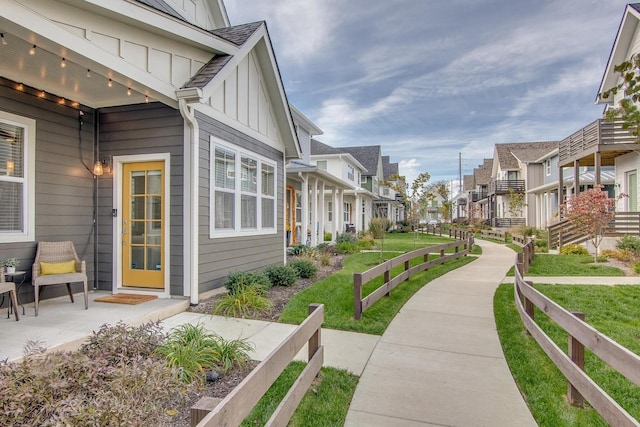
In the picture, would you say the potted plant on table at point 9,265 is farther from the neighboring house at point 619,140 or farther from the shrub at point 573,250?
the neighboring house at point 619,140

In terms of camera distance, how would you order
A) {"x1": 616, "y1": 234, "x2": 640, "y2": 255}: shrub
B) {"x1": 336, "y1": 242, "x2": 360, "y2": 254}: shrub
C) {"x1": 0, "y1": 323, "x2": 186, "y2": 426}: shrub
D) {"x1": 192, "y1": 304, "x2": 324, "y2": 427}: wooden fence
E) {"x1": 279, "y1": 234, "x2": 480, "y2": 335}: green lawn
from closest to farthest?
1. {"x1": 192, "y1": 304, "x2": 324, "y2": 427}: wooden fence
2. {"x1": 0, "y1": 323, "x2": 186, "y2": 426}: shrub
3. {"x1": 279, "y1": 234, "x2": 480, "y2": 335}: green lawn
4. {"x1": 616, "y1": 234, "x2": 640, "y2": 255}: shrub
5. {"x1": 336, "y1": 242, "x2": 360, "y2": 254}: shrub

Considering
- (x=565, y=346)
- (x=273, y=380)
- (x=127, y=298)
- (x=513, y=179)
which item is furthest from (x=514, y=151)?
(x=273, y=380)

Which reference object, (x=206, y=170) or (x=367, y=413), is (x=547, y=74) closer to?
(x=206, y=170)

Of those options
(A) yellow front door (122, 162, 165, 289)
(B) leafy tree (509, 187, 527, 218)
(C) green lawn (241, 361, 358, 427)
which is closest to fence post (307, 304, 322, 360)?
(C) green lawn (241, 361, 358, 427)

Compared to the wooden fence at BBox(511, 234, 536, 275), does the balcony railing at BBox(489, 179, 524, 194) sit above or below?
above

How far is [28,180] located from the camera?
17.9ft

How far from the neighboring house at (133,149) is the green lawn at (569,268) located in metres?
8.20

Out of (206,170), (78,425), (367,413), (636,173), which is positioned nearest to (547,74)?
(636,173)

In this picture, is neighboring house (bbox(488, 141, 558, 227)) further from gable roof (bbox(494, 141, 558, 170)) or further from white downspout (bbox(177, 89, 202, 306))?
white downspout (bbox(177, 89, 202, 306))

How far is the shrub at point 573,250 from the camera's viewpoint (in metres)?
13.4

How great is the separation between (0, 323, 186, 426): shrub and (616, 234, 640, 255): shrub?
13.4m

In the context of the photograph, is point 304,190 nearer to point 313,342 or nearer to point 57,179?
point 57,179

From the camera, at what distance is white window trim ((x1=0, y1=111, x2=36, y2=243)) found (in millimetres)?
5371

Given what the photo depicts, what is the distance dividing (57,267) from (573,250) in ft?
51.6
